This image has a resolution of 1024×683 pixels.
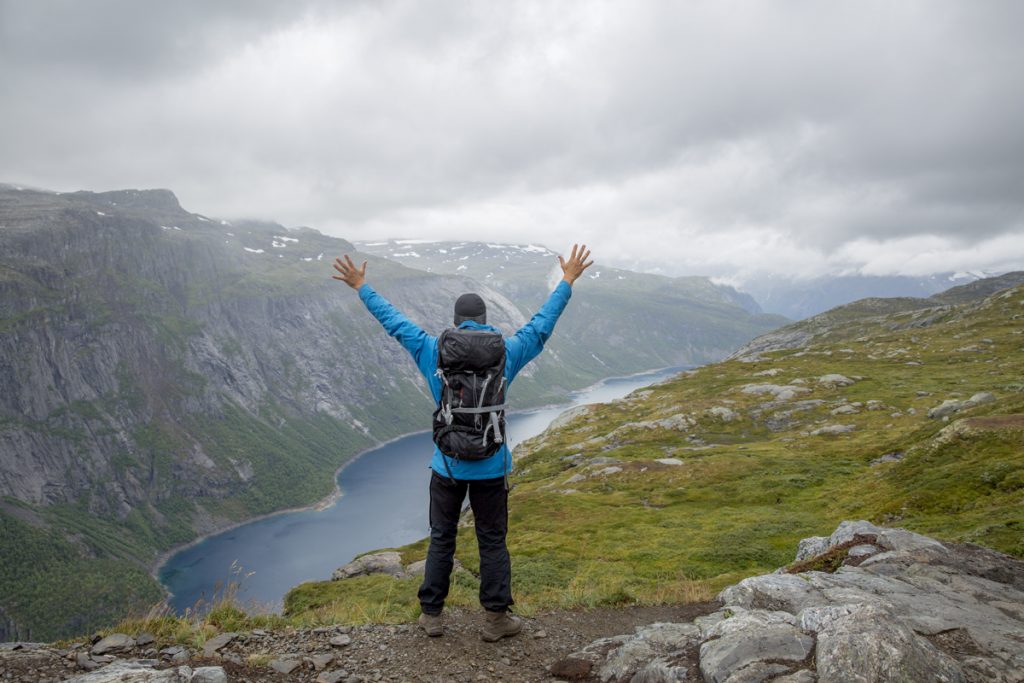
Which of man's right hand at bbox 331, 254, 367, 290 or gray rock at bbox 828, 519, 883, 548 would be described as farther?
gray rock at bbox 828, 519, 883, 548

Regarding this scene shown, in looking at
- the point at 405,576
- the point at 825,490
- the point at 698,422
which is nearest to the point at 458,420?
the point at 405,576

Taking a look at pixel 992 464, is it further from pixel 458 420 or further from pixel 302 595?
pixel 302 595

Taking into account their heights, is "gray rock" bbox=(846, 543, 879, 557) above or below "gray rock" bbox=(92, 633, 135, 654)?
below

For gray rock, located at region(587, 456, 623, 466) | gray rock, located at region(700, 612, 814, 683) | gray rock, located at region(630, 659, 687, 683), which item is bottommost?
gray rock, located at region(587, 456, 623, 466)

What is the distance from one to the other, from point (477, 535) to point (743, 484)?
30892 mm

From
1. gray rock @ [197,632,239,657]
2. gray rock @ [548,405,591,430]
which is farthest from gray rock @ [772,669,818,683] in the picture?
gray rock @ [548,405,591,430]

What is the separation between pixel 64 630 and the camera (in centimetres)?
19812

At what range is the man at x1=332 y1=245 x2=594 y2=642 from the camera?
9.85 meters

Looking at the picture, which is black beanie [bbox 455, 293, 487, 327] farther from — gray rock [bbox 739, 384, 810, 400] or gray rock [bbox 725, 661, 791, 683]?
gray rock [bbox 739, 384, 810, 400]

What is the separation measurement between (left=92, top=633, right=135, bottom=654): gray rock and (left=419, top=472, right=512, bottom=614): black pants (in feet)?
16.5

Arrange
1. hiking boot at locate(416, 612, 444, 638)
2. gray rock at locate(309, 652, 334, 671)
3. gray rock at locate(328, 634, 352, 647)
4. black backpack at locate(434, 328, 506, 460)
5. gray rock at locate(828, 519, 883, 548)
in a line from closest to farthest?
gray rock at locate(309, 652, 334, 671)
black backpack at locate(434, 328, 506, 460)
gray rock at locate(328, 634, 352, 647)
hiking boot at locate(416, 612, 444, 638)
gray rock at locate(828, 519, 883, 548)

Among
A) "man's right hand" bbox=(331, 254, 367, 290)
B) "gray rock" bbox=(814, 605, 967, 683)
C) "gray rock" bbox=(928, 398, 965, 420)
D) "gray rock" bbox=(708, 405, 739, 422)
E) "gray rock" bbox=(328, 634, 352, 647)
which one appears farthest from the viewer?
"gray rock" bbox=(708, 405, 739, 422)

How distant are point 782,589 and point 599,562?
1266 cm

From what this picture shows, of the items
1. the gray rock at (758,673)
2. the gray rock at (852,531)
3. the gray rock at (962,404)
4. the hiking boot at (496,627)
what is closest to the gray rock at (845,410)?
the gray rock at (962,404)
